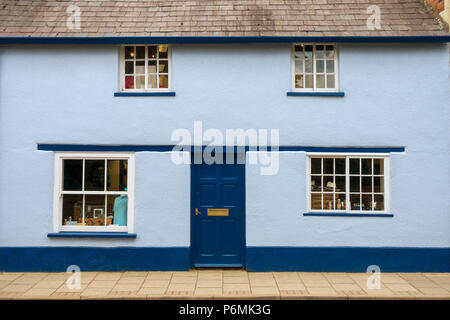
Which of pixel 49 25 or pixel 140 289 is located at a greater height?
pixel 49 25

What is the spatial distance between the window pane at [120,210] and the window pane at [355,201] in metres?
4.83

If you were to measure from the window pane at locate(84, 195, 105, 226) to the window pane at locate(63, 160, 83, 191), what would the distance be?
1.30ft

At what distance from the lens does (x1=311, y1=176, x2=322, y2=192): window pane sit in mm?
8047

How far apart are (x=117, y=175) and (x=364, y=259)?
5.52 m

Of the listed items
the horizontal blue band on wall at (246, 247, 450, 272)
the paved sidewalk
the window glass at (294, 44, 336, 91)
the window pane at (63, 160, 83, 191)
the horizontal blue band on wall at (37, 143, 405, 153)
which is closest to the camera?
the paved sidewalk

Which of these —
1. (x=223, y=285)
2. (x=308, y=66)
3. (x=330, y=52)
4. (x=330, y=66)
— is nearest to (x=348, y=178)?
(x=330, y=66)

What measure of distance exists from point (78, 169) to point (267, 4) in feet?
18.4

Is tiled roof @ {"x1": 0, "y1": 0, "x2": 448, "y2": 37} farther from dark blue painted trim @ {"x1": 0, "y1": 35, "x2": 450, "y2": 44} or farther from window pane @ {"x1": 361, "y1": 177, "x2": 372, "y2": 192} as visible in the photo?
window pane @ {"x1": 361, "y1": 177, "x2": 372, "y2": 192}

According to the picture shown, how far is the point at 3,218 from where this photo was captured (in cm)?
793

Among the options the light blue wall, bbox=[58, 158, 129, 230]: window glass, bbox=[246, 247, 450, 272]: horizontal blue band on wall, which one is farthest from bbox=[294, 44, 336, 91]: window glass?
bbox=[58, 158, 129, 230]: window glass

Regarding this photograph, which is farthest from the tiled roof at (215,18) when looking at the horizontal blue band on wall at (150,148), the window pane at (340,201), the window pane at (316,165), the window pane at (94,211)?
the window pane at (94,211)

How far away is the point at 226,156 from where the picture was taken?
809cm

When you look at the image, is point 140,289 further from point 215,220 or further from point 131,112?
point 131,112
